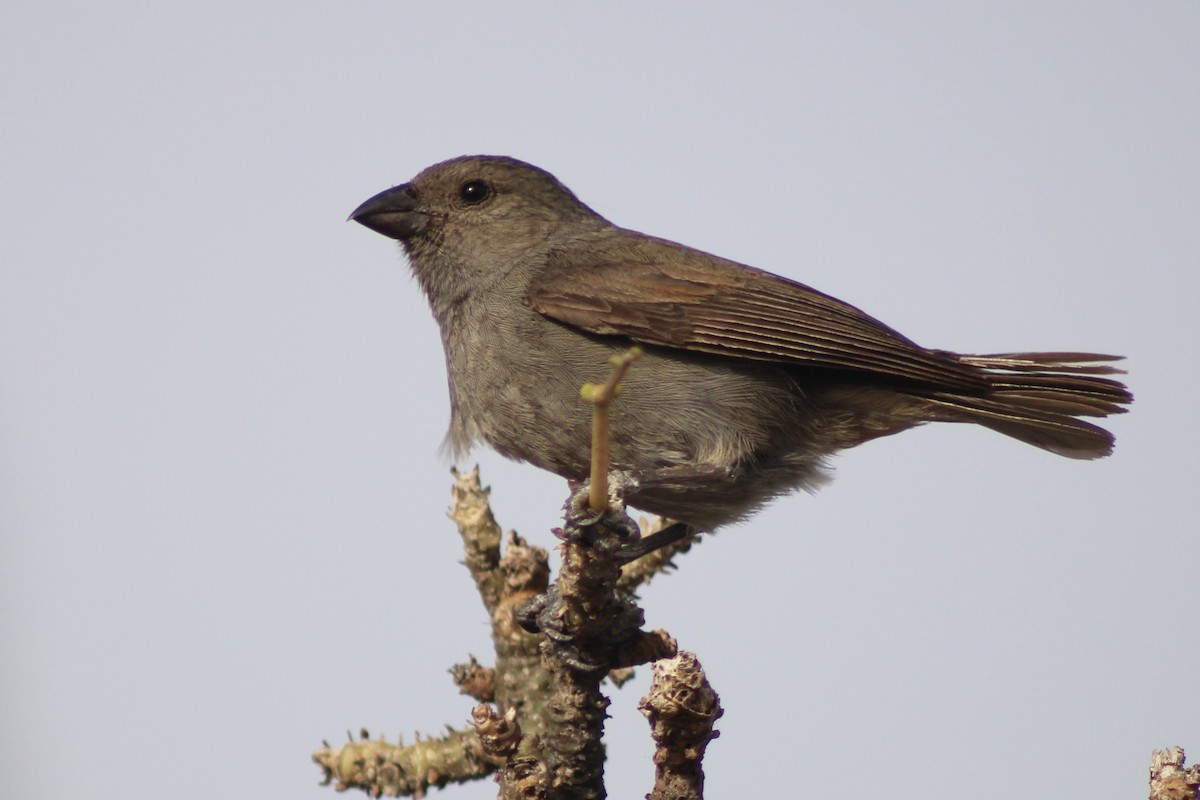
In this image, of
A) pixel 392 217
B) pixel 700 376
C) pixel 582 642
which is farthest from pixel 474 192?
pixel 582 642

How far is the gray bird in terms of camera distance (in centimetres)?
504

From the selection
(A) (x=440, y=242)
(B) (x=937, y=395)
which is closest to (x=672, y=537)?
(B) (x=937, y=395)

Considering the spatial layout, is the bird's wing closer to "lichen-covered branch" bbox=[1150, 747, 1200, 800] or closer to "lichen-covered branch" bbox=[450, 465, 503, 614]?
"lichen-covered branch" bbox=[450, 465, 503, 614]

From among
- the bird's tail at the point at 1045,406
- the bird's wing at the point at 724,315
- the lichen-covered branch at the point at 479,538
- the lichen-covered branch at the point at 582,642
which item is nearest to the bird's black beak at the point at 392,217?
the bird's wing at the point at 724,315

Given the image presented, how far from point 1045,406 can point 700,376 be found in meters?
1.59

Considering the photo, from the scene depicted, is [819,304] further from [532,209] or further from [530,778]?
[530,778]

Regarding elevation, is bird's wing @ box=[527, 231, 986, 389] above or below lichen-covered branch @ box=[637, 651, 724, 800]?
above

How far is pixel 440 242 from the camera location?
237 inches

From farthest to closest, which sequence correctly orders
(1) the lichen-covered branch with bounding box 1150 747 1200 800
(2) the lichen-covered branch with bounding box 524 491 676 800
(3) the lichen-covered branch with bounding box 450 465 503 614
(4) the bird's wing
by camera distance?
1. (4) the bird's wing
2. (3) the lichen-covered branch with bounding box 450 465 503 614
3. (2) the lichen-covered branch with bounding box 524 491 676 800
4. (1) the lichen-covered branch with bounding box 1150 747 1200 800

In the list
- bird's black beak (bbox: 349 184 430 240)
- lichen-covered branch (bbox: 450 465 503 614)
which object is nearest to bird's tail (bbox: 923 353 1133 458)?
lichen-covered branch (bbox: 450 465 503 614)

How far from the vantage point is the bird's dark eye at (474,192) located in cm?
617

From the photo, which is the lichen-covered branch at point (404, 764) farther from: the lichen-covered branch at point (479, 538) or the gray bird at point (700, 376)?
the gray bird at point (700, 376)

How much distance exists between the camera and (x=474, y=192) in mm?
6184

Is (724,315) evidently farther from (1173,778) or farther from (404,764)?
(1173,778)
